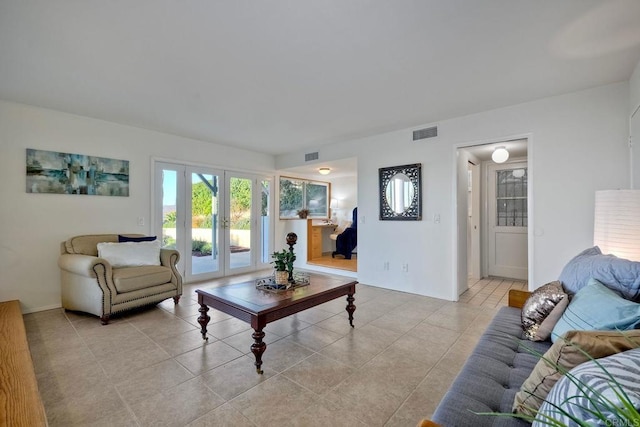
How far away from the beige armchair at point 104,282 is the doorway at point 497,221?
4.72m

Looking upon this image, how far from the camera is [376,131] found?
447 cm

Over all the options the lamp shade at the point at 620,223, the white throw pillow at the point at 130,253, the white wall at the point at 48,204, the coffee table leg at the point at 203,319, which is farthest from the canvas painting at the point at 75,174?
the lamp shade at the point at 620,223

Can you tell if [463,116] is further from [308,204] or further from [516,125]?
[308,204]

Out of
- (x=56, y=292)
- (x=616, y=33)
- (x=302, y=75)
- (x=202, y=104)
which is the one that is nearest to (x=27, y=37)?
(x=202, y=104)

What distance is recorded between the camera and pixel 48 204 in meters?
3.60

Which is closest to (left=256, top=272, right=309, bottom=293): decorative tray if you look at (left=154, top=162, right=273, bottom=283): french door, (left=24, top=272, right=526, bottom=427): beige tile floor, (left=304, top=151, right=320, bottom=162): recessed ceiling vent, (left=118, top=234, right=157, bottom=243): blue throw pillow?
(left=24, top=272, right=526, bottom=427): beige tile floor

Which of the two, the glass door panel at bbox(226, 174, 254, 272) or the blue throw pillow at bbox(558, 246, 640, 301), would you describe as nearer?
the blue throw pillow at bbox(558, 246, 640, 301)

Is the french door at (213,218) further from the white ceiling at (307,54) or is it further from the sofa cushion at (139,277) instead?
the white ceiling at (307,54)

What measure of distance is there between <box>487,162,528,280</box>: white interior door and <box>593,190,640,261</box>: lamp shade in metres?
3.08

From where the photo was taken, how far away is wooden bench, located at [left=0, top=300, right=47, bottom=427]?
150 centimetres

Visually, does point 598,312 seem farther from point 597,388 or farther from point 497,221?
point 497,221

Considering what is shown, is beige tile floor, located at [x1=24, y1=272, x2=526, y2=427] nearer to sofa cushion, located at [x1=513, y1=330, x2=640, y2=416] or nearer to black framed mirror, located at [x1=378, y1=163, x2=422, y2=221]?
sofa cushion, located at [x1=513, y1=330, x2=640, y2=416]

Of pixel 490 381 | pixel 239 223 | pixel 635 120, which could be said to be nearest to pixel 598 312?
pixel 490 381

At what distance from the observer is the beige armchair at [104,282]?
10.1 ft
